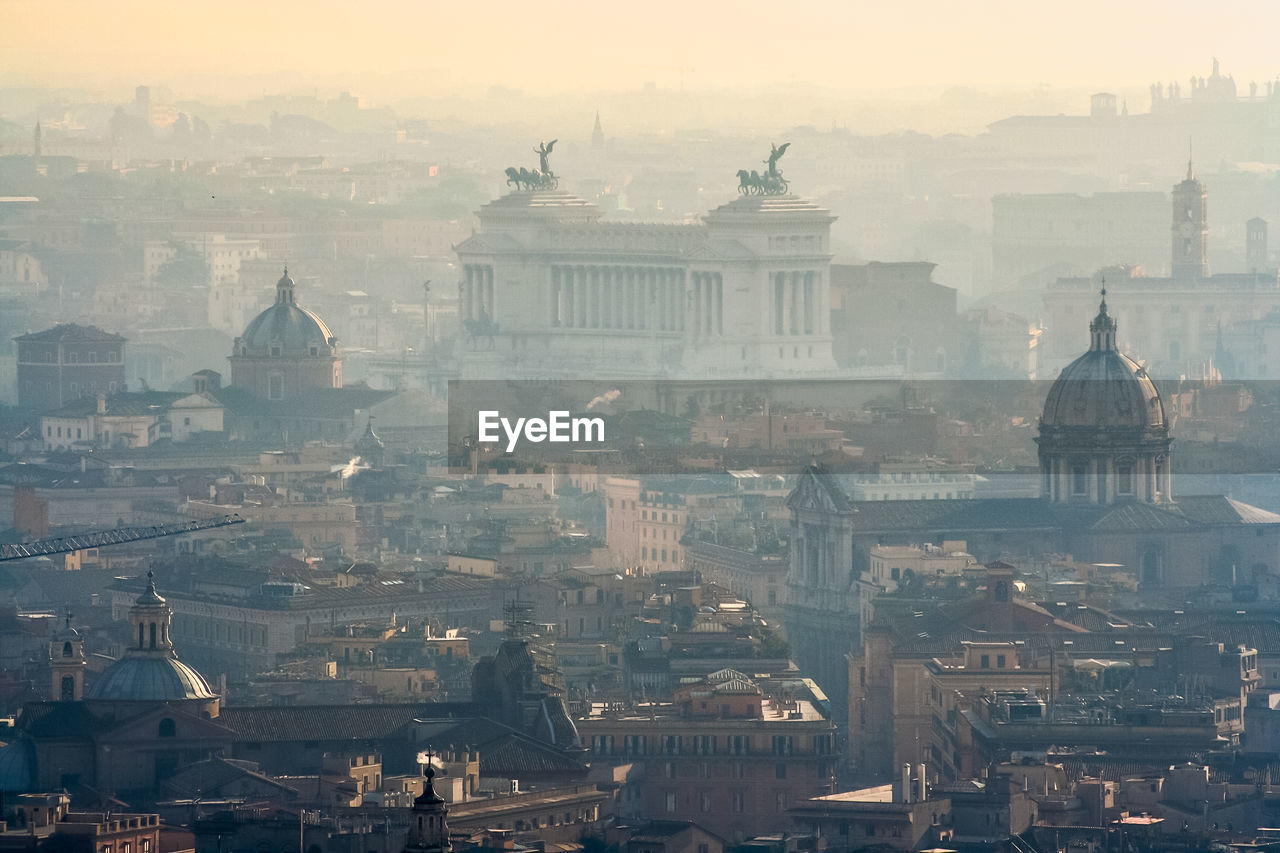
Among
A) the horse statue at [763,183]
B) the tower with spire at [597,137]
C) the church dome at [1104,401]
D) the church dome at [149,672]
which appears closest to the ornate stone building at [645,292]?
the horse statue at [763,183]

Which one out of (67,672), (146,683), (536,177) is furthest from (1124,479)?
(536,177)

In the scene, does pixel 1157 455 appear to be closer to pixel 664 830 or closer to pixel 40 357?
pixel 664 830

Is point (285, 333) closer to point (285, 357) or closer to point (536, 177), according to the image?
point (285, 357)

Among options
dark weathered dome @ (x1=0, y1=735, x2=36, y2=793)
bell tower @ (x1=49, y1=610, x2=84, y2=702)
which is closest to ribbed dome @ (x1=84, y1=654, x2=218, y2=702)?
bell tower @ (x1=49, y1=610, x2=84, y2=702)

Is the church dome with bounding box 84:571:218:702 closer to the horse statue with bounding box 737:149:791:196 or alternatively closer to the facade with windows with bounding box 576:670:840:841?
the facade with windows with bounding box 576:670:840:841

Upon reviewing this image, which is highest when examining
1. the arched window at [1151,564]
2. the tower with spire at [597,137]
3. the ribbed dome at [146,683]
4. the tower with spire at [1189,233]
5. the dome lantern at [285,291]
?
the tower with spire at [597,137]

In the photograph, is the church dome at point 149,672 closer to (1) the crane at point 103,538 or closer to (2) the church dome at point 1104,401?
(1) the crane at point 103,538
